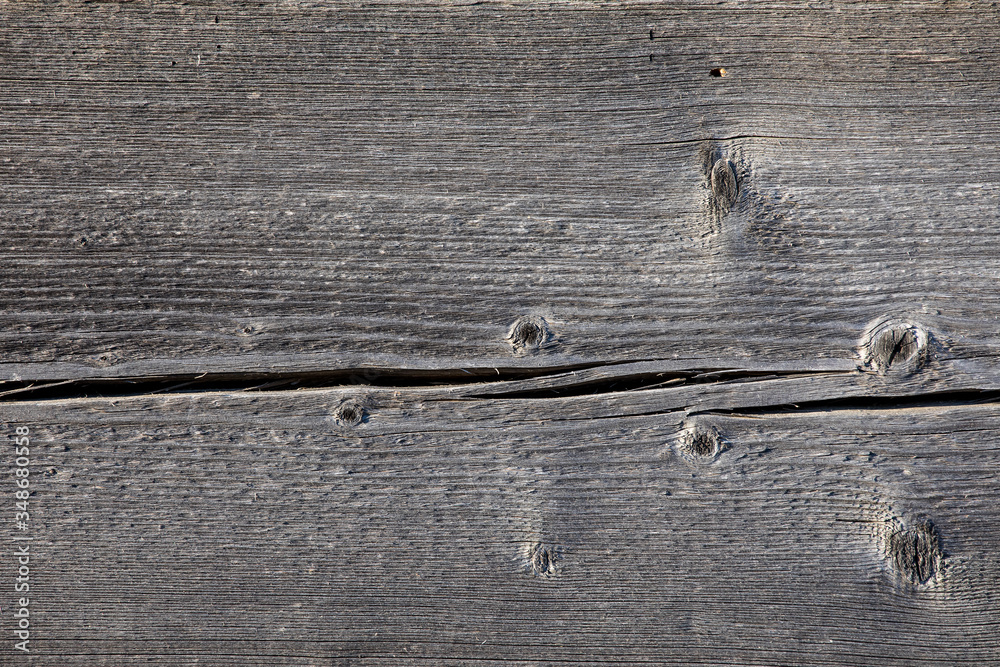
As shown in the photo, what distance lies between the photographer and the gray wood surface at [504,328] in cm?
147

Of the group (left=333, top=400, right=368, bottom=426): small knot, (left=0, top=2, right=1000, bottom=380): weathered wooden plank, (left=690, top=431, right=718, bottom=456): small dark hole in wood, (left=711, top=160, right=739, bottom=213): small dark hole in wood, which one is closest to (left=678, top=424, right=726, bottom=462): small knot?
(left=690, top=431, right=718, bottom=456): small dark hole in wood

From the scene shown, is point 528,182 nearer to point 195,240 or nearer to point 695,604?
point 195,240

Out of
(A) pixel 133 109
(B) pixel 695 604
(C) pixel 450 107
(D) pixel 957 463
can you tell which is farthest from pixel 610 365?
(A) pixel 133 109

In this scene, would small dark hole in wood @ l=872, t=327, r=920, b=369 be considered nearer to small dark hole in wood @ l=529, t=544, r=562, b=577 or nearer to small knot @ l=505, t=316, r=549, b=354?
small knot @ l=505, t=316, r=549, b=354

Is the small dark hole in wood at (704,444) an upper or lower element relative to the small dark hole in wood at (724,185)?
lower

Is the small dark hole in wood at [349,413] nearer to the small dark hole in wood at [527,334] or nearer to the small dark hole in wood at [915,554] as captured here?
the small dark hole in wood at [527,334]

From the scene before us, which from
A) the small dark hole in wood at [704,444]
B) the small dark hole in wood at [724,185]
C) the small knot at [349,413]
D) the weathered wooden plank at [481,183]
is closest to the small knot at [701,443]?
the small dark hole in wood at [704,444]

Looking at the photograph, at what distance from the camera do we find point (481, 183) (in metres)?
1.49

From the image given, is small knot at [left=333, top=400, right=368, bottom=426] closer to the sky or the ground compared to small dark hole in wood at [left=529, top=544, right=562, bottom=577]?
closer to the sky

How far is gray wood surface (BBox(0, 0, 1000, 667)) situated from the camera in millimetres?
1470

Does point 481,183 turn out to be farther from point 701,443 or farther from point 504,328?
point 701,443

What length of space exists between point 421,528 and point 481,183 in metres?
0.81

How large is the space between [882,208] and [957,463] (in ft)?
2.01

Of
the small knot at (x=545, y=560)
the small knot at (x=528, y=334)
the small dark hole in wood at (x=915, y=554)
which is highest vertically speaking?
the small knot at (x=528, y=334)
